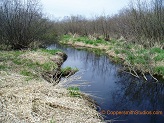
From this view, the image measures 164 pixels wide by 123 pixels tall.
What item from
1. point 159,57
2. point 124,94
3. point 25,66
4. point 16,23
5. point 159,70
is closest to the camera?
point 124,94

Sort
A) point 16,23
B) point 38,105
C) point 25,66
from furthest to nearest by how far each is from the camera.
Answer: point 16,23 → point 25,66 → point 38,105

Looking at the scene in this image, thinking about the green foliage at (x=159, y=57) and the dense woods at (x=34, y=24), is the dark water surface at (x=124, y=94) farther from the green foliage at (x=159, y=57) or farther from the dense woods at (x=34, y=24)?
the dense woods at (x=34, y=24)

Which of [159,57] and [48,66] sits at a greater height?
[159,57]

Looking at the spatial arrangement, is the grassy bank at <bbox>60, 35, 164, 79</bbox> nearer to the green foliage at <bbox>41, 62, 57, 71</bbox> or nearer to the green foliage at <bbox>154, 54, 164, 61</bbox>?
the green foliage at <bbox>154, 54, 164, 61</bbox>

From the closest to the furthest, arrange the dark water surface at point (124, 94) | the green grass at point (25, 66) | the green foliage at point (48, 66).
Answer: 1. the dark water surface at point (124, 94)
2. the green grass at point (25, 66)
3. the green foliage at point (48, 66)

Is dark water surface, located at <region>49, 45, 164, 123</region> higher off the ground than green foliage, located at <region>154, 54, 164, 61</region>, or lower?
lower

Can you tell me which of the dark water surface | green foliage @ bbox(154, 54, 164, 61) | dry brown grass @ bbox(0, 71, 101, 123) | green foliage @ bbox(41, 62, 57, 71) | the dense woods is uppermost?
the dense woods

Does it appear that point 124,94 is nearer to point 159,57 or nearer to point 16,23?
point 159,57

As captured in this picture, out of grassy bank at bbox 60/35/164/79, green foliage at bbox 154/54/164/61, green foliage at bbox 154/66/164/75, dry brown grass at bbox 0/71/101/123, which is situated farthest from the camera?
green foliage at bbox 154/54/164/61

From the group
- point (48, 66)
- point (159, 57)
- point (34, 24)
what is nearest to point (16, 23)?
point (34, 24)

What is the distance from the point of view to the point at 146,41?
19625 mm

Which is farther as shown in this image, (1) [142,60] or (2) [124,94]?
(1) [142,60]

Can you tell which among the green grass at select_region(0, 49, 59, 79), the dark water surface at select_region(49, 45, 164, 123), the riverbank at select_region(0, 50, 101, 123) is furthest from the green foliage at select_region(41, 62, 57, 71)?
the riverbank at select_region(0, 50, 101, 123)

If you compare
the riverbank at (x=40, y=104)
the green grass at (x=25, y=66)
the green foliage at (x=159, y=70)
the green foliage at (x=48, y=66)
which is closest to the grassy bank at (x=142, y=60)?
the green foliage at (x=159, y=70)
